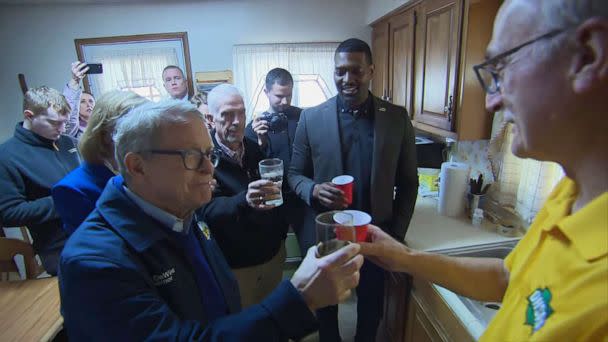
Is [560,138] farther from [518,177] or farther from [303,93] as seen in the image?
[303,93]

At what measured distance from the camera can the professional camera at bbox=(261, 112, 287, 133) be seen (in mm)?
1980

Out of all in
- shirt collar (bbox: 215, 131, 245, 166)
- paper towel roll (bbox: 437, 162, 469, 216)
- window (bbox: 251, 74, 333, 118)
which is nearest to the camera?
shirt collar (bbox: 215, 131, 245, 166)

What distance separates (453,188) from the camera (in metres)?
1.83

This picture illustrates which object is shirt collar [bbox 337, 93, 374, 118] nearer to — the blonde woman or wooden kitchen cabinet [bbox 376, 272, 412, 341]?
wooden kitchen cabinet [bbox 376, 272, 412, 341]

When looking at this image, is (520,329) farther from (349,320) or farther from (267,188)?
(349,320)

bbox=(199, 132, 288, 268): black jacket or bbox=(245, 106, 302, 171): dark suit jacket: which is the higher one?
bbox=(245, 106, 302, 171): dark suit jacket

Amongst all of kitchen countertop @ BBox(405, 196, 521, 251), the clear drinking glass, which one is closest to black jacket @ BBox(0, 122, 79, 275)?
the clear drinking glass

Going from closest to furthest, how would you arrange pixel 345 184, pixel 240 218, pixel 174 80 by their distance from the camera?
pixel 345 184, pixel 240 218, pixel 174 80

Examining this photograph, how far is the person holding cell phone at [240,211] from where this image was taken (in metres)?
1.41

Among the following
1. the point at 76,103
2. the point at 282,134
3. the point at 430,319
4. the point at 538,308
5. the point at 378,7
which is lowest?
the point at 430,319

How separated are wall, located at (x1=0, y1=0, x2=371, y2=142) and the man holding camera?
110 centimetres

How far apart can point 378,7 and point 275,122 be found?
153 cm

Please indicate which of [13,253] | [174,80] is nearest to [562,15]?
[13,253]

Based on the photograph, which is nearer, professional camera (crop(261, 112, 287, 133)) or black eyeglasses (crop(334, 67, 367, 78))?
black eyeglasses (crop(334, 67, 367, 78))
